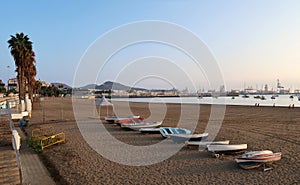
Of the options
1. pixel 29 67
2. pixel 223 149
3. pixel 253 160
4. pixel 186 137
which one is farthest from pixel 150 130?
pixel 29 67

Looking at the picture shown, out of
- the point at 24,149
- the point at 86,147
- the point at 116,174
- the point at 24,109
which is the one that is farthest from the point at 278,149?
the point at 24,109

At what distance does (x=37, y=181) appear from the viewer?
28.6 ft

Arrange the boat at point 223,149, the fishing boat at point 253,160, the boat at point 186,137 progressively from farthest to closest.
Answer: the boat at point 186,137 < the boat at point 223,149 < the fishing boat at point 253,160

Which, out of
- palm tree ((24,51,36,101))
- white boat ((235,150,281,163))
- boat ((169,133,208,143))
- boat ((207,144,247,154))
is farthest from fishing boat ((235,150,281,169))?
palm tree ((24,51,36,101))

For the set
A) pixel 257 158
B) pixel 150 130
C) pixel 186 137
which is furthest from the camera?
pixel 150 130

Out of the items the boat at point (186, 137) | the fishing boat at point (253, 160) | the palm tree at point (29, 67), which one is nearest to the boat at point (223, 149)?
the fishing boat at point (253, 160)

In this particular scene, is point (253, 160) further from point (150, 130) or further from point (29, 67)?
point (29, 67)

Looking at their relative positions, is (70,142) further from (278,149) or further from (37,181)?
(278,149)

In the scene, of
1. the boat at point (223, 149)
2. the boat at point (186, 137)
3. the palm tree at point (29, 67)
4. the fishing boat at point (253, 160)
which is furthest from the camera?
the palm tree at point (29, 67)

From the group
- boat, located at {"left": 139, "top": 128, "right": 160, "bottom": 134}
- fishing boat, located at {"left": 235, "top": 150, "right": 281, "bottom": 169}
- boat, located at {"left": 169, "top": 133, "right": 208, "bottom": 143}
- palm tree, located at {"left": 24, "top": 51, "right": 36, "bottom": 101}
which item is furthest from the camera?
palm tree, located at {"left": 24, "top": 51, "right": 36, "bottom": 101}

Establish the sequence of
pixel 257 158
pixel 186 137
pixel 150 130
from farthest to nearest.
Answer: pixel 150 130, pixel 186 137, pixel 257 158

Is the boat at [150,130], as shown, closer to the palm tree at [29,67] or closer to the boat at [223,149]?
the boat at [223,149]

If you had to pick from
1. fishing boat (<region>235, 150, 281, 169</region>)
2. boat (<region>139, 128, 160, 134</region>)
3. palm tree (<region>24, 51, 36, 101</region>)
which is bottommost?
fishing boat (<region>235, 150, 281, 169</region>)

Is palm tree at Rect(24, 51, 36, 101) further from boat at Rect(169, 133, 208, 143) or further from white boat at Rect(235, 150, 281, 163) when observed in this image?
white boat at Rect(235, 150, 281, 163)
